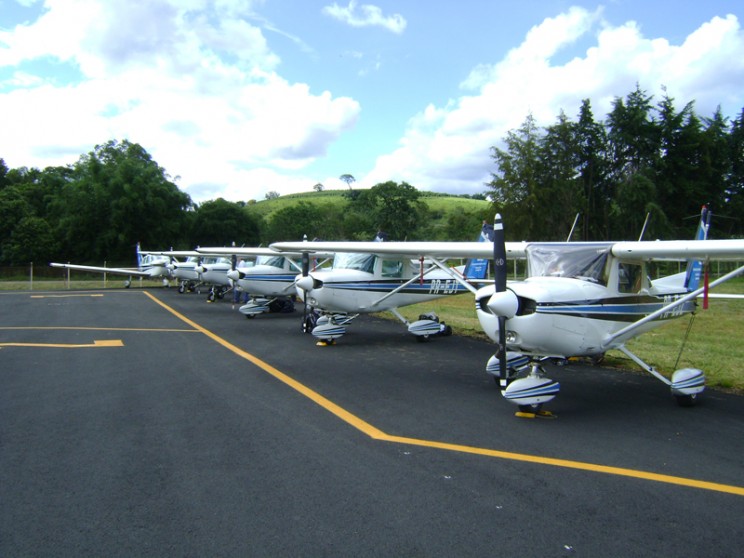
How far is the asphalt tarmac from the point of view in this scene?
11.4ft

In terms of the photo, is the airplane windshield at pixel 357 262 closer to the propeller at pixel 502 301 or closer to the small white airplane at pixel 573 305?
the small white airplane at pixel 573 305

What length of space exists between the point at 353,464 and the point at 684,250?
17.3 ft

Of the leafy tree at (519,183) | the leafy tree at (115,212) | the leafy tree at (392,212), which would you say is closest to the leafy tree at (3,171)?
the leafy tree at (115,212)

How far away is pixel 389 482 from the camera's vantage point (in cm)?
436

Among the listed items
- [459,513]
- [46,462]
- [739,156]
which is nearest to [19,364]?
[46,462]

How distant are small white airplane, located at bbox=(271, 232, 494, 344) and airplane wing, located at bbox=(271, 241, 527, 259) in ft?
0.10

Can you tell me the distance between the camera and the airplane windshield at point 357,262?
514 inches

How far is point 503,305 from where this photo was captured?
6.00 metres

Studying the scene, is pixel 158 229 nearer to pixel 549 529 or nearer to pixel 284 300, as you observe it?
pixel 284 300

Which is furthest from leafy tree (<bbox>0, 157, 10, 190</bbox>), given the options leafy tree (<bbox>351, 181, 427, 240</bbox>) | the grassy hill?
leafy tree (<bbox>351, 181, 427, 240</bbox>)

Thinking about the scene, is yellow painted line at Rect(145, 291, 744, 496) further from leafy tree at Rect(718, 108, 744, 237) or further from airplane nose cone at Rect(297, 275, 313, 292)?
leafy tree at Rect(718, 108, 744, 237)

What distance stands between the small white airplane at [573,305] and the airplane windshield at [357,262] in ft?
18.3

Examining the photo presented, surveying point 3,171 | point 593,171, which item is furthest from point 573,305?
point 3,171

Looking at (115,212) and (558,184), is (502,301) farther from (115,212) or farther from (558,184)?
(115,212)
